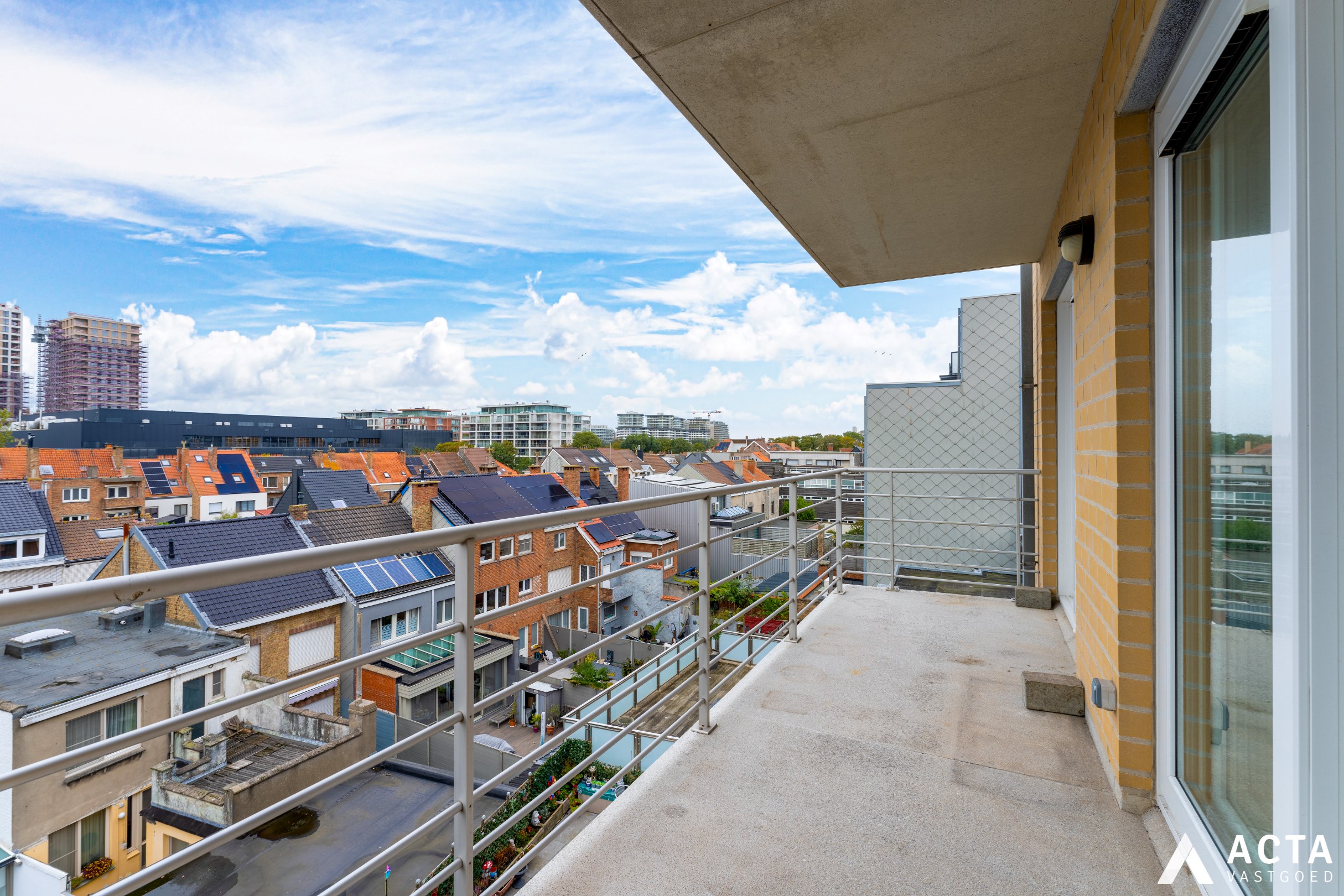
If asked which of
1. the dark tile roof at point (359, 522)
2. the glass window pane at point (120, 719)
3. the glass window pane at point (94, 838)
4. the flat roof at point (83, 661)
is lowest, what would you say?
the dark tile roof at point (359, 522)

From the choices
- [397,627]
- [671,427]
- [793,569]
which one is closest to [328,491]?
[397,627]

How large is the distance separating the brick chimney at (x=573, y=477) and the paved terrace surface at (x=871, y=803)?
18.7 m

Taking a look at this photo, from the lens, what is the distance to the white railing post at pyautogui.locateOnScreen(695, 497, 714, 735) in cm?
223

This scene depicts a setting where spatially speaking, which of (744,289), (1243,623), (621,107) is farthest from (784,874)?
(744,289)

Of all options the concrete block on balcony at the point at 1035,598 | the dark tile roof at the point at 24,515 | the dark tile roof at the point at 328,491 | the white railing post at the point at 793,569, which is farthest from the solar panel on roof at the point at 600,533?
the white railing post at the point at 793,569

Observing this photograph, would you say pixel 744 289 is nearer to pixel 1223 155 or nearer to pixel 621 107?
pixel 621 107

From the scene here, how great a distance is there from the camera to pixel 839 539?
4.23 meters

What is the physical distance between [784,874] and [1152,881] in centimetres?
89

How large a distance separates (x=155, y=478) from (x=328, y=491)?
14425 millimetres

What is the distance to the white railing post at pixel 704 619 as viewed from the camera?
2.23 meters

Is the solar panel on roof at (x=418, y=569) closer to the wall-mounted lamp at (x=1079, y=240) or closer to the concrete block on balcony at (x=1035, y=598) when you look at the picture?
the concrete block on balcony at (x=1035, y=598)

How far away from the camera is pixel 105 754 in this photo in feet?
2.48

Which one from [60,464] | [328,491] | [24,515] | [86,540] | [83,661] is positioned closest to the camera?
[83,661]

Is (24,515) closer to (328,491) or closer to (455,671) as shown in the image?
(328,491)
